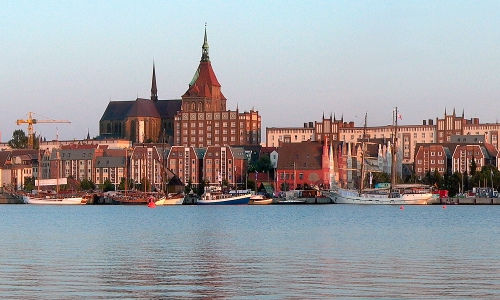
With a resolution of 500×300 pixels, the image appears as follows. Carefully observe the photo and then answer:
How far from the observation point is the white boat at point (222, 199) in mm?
175250

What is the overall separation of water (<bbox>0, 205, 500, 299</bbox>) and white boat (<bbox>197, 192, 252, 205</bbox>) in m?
97.1

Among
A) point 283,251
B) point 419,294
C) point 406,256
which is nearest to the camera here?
point 419,294

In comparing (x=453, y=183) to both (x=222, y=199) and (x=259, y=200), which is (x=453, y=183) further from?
(x=222, y=199)

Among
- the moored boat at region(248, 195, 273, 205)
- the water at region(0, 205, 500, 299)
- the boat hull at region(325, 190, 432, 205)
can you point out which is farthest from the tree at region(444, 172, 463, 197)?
the water at region(0, 205, 500, 299)

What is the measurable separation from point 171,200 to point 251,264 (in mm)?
132395

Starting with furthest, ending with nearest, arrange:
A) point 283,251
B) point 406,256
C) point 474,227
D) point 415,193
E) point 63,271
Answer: point 415,193
point 474,227
point 283,251
point 406,256
point 63,271

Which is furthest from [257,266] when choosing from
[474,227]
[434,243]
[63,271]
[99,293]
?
[474,227]

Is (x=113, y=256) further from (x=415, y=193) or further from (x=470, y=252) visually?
(x=415, y=193)

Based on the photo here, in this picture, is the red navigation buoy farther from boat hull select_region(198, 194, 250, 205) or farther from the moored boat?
the moored boat

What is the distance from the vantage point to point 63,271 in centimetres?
4534

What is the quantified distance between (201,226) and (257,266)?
41.3 m

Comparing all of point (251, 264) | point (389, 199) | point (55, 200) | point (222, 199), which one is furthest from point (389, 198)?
point (251, 264)

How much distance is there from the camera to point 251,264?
48.8 meters

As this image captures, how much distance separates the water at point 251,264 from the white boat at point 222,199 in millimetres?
97086
